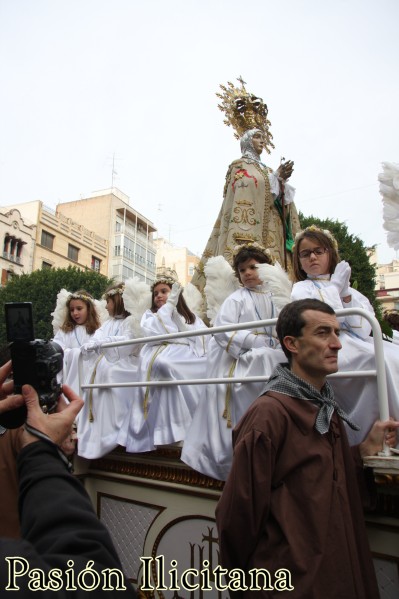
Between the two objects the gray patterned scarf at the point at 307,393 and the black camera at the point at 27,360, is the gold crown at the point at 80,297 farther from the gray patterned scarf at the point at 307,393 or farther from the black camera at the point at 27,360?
the black camera at the point at 27,360

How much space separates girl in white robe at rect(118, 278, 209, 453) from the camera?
4.14m

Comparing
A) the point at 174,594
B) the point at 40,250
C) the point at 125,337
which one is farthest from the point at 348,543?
the point at 40,250

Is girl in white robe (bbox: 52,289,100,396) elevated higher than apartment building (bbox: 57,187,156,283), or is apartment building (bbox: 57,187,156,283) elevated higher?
apartment building (bbox: 57,187,156,283)

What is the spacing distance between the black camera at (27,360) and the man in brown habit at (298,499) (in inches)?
34.2

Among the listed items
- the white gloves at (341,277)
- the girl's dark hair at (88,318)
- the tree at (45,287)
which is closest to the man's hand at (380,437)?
the white gloves at (341,277)

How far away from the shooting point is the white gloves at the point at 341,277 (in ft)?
10.5

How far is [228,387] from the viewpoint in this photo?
11.1 feet

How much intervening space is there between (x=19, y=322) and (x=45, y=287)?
86.9 feet

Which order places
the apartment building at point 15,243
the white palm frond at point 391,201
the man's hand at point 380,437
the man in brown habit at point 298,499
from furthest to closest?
1. the apartment building at point 15,243
2. the white palm frond at point 391,201
3. the man's hand at point 380,437
4. the man in brown habit at point 298,499

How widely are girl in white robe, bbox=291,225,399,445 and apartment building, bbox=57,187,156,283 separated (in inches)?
1687

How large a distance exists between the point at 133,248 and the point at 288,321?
49.3 meters

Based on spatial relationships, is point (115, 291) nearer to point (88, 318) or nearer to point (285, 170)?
point (88, 318)

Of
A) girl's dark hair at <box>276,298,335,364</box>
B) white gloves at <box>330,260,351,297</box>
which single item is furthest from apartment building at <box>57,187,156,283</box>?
girl's dark hair at <box>276,298,335,364</box>

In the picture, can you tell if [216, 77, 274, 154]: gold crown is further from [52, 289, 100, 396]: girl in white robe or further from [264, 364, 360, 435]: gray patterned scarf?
[264, 364, 360, 435]: gray patterned scarf
